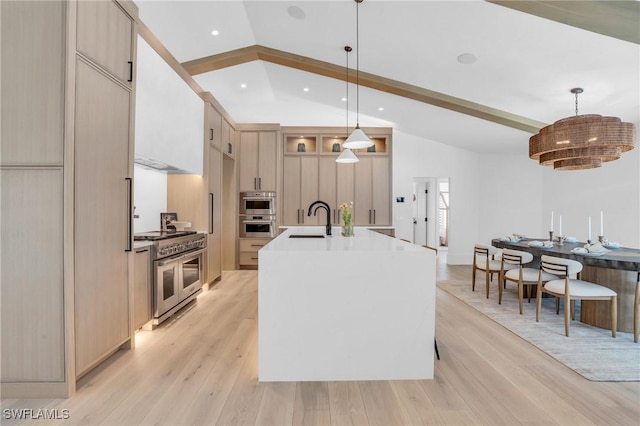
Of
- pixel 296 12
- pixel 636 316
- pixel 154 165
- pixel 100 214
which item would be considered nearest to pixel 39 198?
pixel 100 214

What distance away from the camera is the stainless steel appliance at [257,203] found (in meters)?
5.80

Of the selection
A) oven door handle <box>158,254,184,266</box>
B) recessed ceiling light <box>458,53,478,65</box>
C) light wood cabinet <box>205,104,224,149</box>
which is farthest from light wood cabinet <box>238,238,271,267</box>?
recessed ceiling light <box>458,53,478,65</box>

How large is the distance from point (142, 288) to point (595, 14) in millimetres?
4361

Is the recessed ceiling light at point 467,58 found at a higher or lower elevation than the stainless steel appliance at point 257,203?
higher

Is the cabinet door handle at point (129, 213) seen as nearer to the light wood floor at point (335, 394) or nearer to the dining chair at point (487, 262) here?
the light wood floor at point (335, 394)

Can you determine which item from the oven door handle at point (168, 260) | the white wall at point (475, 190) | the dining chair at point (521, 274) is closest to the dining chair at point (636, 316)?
the dining chair at point (521, 274)

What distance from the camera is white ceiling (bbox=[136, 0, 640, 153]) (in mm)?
2791

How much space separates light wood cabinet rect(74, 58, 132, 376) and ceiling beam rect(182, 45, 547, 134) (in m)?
2.51

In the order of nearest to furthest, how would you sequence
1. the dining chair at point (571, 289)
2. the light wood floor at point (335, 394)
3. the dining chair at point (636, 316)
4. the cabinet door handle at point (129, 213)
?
the light wood floor at point (335, 394) < the cabinet door handle at point (129, 213) < the dining chair at point (636, 316) < the dining chair at point (571, 289)

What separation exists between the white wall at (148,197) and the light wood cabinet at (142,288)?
0.81 m

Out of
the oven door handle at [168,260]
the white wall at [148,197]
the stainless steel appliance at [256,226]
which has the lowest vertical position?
the oven door handle at [168,260]

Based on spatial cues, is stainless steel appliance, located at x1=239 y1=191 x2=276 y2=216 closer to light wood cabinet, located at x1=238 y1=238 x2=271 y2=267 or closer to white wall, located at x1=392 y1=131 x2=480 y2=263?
light wood cabinet, located at x1=238 y1=238 x2=271 y2=267

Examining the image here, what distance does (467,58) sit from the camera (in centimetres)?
Result: 336

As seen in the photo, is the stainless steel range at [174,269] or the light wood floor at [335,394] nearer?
the light wood floor at [335,394]
